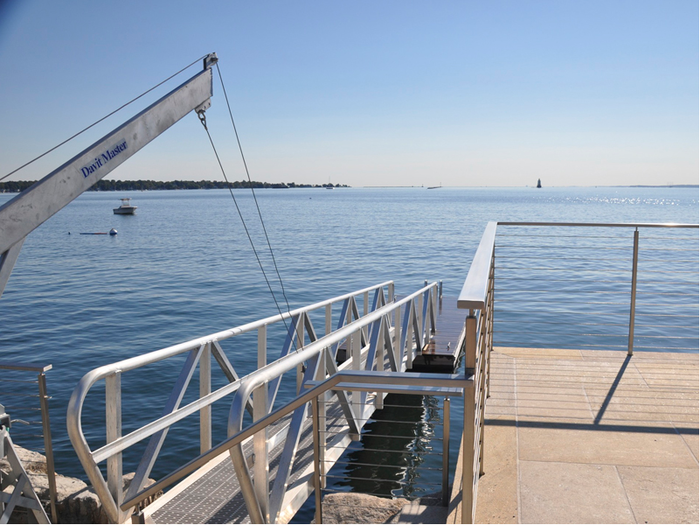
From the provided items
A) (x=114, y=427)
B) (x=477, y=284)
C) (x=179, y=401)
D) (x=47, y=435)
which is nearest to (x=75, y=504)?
(x=47, y=435)

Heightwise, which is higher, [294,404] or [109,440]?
[294,404]

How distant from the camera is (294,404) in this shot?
2.26m

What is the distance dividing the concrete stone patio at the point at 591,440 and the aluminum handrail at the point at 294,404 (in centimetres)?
117

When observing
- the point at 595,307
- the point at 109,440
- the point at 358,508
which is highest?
the point at 109,440

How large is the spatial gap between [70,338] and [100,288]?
7.25 meters

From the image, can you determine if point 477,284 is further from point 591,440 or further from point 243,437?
point 591,440

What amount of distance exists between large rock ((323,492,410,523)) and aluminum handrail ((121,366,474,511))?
5.71 ft

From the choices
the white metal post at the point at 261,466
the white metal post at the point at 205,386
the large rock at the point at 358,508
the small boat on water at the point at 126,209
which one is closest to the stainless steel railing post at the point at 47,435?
the white metal post at the point at 205,386

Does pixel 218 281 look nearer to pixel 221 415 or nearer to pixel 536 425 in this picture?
pixel 221 415

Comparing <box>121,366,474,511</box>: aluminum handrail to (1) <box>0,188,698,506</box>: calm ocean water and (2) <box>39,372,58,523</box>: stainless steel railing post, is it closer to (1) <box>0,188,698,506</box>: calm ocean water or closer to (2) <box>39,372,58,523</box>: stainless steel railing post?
(2) <box>39,372,58,523</box>: stainless steel railing post

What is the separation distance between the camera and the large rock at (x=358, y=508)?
3847mm

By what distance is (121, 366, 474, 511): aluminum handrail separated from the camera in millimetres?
2098

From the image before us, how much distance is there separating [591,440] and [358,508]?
1663mm

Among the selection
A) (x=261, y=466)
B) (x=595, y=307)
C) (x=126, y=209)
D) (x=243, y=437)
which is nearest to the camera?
(x=243, y=437)
